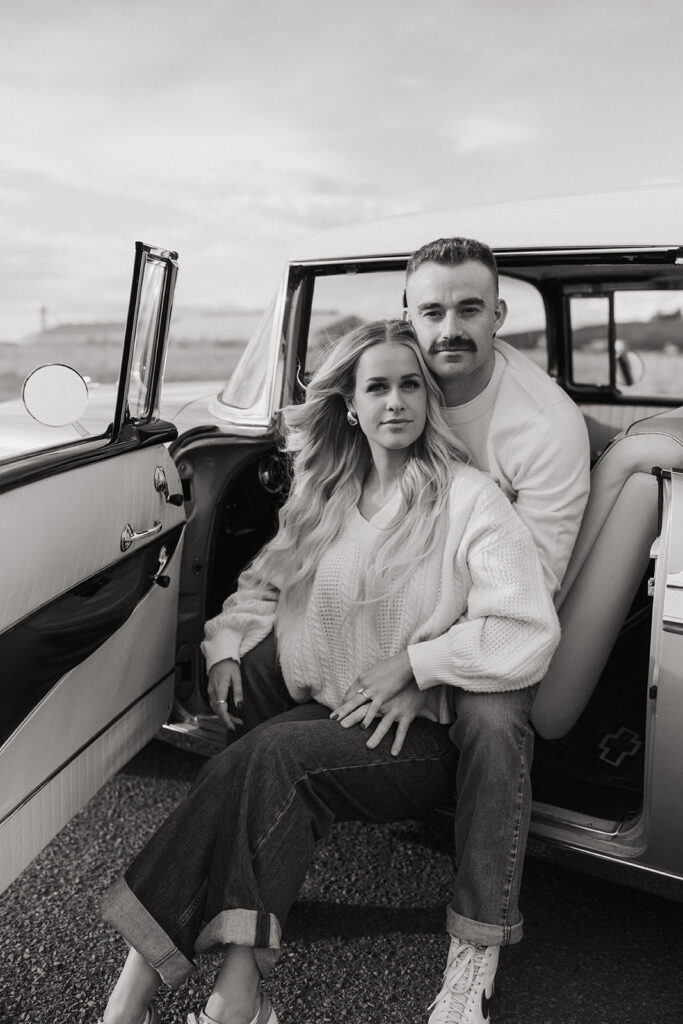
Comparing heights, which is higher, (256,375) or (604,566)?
(256,375)

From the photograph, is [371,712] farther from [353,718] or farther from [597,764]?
[597,764]

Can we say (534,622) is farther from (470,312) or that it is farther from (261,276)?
(261,276)

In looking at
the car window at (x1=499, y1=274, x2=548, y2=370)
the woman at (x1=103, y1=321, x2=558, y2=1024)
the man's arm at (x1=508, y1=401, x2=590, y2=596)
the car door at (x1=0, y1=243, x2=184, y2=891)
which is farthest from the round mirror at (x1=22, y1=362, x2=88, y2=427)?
the car window at (x1=499, y1=274, x2=548, y2=370)

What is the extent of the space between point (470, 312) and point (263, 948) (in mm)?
1587

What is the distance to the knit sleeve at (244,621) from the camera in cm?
234

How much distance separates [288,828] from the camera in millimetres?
1875

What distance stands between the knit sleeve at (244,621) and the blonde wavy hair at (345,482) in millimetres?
35

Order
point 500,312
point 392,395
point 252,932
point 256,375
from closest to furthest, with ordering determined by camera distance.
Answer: point 252,932, point 392,395, point 500,312, point 256,375

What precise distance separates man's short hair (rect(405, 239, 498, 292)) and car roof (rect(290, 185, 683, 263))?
23cm

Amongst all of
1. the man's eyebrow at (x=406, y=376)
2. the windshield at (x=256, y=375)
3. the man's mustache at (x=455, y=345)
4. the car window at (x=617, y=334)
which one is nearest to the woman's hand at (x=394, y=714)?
the man's eyebrow at (x=406, y=376)

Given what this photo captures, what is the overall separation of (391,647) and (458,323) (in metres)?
0.86

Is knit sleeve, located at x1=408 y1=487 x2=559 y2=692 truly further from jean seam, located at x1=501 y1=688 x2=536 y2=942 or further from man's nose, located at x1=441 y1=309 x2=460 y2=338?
man's nose, located at x1=441 y1=309 x2=460 y2=338

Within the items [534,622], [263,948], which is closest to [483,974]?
[263,948]

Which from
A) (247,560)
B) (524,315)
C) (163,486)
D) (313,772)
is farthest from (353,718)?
(524,315)
